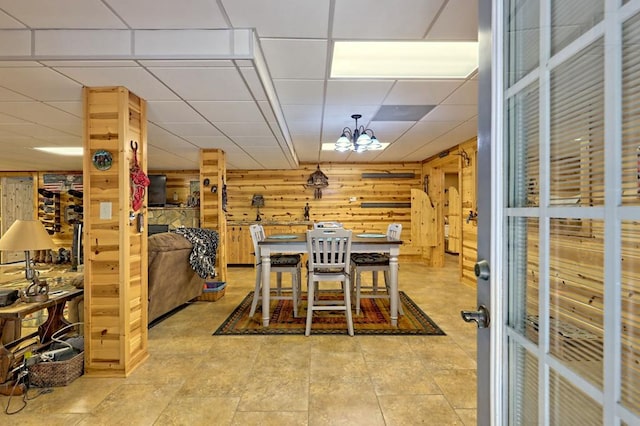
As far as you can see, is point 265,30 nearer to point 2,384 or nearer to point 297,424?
point 297,424

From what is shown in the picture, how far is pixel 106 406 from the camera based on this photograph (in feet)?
6.81

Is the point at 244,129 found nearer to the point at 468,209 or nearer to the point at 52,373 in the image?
the point at 52,373

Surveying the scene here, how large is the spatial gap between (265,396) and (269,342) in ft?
2.81

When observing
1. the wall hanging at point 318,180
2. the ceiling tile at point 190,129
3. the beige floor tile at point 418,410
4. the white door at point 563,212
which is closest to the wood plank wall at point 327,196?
the wall hanging at point 318,180

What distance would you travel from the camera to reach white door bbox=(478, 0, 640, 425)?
0.56 metres

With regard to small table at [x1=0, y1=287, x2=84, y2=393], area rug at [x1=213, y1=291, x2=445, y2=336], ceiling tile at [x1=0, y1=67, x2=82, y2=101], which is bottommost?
area rug at [x1=213, y1=291, x2=445, y2=336]

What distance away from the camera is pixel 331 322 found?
350 centimetres

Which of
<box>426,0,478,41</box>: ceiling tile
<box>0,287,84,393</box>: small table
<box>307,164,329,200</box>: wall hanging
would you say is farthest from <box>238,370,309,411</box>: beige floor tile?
<box>307,164,329,200</box>: wall hanging

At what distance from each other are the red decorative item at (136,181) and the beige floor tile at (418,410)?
2251mm

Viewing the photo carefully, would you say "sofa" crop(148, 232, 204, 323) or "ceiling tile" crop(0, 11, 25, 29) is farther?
"sofa" crop(148, 232, 204, 323)

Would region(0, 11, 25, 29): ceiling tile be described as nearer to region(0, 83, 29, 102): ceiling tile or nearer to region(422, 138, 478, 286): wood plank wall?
region(0, 83, 29, 102): ceiling tile

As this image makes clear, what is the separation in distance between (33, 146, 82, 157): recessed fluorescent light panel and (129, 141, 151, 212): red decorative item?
10.5 ft

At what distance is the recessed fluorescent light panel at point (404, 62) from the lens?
8.75 ft

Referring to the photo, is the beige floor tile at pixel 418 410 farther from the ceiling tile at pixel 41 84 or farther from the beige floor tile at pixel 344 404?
the ceiling tile at pixel 41 84
